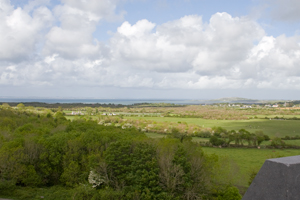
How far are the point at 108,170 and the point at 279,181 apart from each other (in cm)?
2238

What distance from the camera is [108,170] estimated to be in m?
24.8

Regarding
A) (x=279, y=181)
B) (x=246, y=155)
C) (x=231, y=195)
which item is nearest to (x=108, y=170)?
(x=231, y=195)

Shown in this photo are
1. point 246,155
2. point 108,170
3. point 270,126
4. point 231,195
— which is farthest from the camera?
point 270,126

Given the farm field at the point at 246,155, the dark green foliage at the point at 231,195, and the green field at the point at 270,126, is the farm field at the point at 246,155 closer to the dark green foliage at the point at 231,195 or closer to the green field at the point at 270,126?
the dark green foliage at the point at 231,195

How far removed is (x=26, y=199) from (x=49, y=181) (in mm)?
6450

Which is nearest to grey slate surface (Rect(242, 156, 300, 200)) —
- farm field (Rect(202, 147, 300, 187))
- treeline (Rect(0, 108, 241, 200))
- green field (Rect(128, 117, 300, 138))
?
treeline (Rect(0, 108, 241, 200))

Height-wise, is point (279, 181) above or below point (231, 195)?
above

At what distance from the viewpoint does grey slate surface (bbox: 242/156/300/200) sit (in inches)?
181

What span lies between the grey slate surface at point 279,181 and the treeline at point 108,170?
54.8 feet

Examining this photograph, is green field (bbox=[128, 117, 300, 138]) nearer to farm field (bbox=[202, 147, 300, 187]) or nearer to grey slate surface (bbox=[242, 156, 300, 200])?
farm field (bbox=[202, 147, 300, 187])

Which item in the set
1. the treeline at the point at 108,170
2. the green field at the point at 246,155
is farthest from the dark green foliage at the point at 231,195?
the green field at the point at 246,155

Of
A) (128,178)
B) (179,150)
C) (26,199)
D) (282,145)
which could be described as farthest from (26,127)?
(282,145)

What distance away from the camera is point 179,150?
24.3 metres

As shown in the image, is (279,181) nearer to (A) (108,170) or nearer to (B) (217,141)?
(A) (108,170)
